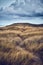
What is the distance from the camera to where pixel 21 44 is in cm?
326

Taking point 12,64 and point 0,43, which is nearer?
point 12,64

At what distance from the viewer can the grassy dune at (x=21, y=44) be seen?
294 cm

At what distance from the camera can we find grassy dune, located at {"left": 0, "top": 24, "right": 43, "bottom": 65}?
2941mm

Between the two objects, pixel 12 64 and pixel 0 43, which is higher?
pixel 0 43

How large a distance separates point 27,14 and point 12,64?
1.19 meters

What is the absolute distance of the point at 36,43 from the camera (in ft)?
10.6

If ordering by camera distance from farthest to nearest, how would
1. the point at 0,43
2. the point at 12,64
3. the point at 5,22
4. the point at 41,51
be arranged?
the point at 5,22, the point at 0,43, the point at 41,51, the point at 12,64

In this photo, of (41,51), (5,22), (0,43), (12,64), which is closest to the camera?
(12,64)

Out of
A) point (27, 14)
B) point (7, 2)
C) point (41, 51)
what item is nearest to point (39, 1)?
point (27, 14)

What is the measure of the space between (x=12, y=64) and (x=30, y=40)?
0.64 m

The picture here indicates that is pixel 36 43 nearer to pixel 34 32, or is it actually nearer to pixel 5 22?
pixel 34 32

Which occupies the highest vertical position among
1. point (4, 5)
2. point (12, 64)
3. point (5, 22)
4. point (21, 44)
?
point (4, 5)

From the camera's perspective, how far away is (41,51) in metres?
3.09

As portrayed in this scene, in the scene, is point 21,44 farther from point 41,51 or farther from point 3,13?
point 3,13
